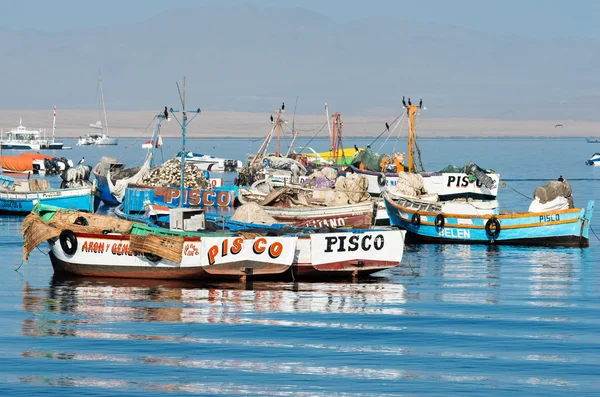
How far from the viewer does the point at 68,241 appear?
3350 cm

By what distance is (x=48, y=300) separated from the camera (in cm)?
3036

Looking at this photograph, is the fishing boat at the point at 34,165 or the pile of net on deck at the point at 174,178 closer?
the pile of net on deck at the point at 174,178

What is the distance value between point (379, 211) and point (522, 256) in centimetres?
992

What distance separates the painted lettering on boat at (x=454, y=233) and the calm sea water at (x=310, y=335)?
7141 mm

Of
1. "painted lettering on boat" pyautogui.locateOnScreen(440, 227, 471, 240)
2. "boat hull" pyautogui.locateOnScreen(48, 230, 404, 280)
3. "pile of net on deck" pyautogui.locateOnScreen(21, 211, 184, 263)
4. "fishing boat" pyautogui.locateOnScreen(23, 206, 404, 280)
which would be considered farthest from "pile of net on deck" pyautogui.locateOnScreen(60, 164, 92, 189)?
"boat hull" pyautogui.locateOnScreen(48, 230, 404, 280)

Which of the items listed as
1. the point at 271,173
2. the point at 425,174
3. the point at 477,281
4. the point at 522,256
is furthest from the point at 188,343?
the point at 271,173

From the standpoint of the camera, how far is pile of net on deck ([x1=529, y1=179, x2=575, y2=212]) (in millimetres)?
43750

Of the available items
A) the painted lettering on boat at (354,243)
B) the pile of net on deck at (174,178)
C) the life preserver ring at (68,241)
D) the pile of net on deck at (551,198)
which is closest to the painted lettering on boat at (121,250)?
the life preserver ring at (68,241)

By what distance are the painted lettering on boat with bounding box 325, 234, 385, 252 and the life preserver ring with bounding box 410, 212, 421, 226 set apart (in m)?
12.7

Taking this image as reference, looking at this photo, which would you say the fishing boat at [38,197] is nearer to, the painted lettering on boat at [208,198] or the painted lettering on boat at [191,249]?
the painted lettering on boat at [208,198]

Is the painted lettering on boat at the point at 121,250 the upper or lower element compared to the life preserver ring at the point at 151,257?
upper

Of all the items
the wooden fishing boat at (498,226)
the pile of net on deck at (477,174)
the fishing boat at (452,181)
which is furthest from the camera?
the fishing boat at (452,181)

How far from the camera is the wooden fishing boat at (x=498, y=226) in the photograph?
43.2m

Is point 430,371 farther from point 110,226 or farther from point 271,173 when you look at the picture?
point 271,173
